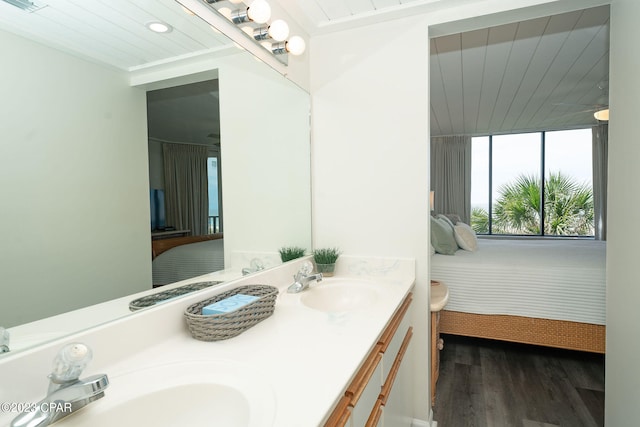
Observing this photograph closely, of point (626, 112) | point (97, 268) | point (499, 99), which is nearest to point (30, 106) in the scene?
point (97, 268)

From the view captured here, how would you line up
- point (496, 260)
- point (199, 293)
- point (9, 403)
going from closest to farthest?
1. point (9, 403)
2. point (199, 293)
3. point (496, 260)

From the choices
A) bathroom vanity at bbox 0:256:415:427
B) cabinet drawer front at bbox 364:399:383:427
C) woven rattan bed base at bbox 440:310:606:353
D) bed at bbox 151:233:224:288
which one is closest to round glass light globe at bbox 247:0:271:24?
bed at bbox 151:233:224:288

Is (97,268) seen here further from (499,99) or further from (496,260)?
(499,99)

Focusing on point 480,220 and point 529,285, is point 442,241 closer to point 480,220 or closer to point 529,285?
point 529,285

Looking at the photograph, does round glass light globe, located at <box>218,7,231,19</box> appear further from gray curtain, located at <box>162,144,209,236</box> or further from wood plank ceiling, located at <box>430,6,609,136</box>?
wood plank ceiling, located at <box>430,6,609,136</box>

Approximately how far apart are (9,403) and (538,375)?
276cm

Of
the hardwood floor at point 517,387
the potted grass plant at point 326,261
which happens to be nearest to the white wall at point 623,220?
the hardwood floor at point 517,387

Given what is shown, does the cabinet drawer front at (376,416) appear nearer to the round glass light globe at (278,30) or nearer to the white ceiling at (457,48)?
the white ceiling at (457,48)

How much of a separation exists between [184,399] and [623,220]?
5.62 feet

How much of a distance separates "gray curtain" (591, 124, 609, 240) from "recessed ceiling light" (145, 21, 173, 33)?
6.14 meters

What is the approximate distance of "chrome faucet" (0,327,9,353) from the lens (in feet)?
2.03

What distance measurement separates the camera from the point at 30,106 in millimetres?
672

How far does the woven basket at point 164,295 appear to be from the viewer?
90 centimetres

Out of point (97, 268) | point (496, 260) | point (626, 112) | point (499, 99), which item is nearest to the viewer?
point (97, 268)
